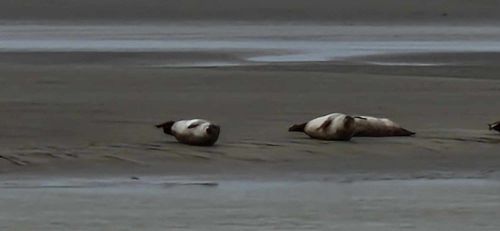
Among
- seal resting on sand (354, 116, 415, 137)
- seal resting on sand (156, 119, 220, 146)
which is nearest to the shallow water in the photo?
seal resting on sand (156, 119, 220, 146)

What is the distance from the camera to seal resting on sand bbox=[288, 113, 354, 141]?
27.8 ft

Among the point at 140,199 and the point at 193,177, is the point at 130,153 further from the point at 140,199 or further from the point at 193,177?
the point at 140,199

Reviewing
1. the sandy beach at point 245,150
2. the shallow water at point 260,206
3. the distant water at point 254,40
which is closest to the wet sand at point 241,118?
the sandy beach at point 245,150

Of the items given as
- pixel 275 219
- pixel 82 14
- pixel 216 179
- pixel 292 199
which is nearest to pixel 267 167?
pixel 216 179

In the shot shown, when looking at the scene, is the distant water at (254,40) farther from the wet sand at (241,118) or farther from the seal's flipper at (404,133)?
the seal's flipper at (404,133)

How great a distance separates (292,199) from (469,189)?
3.06 feet

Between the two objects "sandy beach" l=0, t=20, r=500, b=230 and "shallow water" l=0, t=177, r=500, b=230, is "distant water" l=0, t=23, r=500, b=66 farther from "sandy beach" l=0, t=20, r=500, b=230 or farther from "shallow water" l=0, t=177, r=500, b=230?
"shallow water" l=0, t=177, r=500, b=230

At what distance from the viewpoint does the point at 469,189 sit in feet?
23.9

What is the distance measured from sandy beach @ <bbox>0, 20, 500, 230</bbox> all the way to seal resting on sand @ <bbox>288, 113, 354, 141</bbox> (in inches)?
2.5

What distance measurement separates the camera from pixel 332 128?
848 centimetres

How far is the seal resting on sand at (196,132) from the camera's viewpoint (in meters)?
8.26

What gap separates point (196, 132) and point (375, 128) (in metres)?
1.11

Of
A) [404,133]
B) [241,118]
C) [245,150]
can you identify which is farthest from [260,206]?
[241,118]

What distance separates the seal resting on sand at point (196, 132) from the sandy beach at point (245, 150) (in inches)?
2.0
